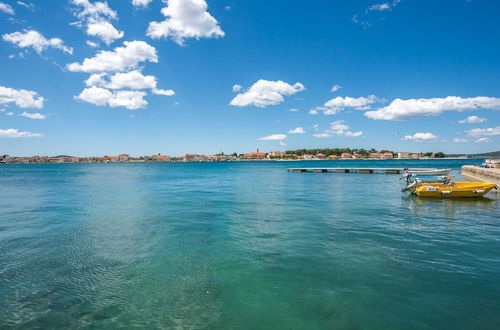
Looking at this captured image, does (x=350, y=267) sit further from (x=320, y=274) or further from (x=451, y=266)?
(x=451, y=266)

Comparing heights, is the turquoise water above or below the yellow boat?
→ below

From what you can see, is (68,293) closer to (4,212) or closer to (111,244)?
(111,244)

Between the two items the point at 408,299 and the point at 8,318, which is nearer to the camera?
the point at 8,318

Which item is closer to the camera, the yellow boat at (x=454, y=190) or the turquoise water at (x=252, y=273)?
the turquoise water at (x=252, y=273)

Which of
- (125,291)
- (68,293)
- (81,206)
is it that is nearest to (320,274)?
(125,291)

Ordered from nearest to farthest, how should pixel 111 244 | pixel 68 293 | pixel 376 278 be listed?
pixel 68 293
pixel 376 278
pixel 111 244

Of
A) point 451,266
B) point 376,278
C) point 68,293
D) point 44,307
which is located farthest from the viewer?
point 451,266

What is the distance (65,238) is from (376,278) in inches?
525

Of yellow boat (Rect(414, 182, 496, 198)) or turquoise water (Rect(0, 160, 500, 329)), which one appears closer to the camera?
turquoise water (Rect(0, 160, 500, 329))

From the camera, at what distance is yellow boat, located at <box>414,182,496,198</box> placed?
76.9ft

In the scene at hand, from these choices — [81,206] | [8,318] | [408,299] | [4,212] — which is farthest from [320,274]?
[4,212]

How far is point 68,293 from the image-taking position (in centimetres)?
734

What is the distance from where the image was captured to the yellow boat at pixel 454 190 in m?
23.4

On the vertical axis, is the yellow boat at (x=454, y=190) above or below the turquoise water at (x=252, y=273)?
above
